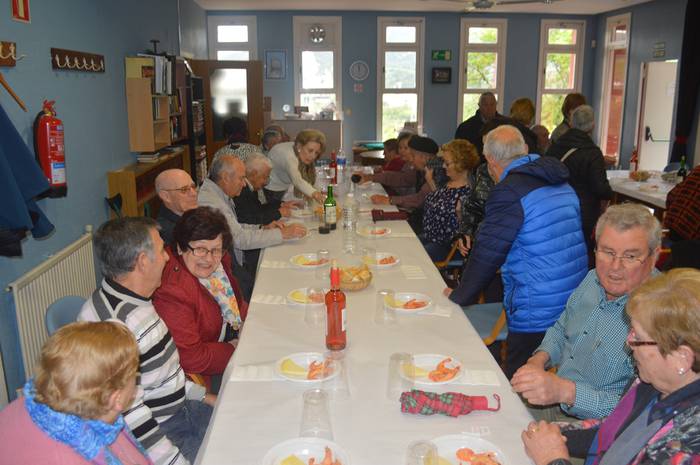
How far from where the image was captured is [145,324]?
6.21 ft

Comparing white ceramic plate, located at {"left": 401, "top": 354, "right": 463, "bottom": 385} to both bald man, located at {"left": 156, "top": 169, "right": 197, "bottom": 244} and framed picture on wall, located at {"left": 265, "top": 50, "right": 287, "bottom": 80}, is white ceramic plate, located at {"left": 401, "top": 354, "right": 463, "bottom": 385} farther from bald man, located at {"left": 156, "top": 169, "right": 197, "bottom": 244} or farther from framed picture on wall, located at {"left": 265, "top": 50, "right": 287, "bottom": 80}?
framed picture on wall, located at {"left": 265, "top": 50, "right": 287, "bottom": 80}

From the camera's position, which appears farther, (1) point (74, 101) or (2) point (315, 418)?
(1) point (74, 101)

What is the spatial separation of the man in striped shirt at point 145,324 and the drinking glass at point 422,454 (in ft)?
2.75

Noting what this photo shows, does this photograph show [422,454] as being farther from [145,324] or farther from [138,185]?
[138,185]

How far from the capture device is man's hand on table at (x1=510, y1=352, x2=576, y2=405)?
1.83 metres

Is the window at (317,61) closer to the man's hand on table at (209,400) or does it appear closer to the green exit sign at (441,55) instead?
the green exit sign at (441,55)

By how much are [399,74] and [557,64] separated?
3052mm

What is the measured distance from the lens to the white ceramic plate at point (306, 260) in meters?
3.23

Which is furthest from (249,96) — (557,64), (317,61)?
(557,64)

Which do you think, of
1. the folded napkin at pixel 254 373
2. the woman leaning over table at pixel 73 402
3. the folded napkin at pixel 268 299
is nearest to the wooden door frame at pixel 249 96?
the folded napkin at pixel 268 299

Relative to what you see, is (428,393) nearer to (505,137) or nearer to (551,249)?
(551,249)

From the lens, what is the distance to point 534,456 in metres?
1.50

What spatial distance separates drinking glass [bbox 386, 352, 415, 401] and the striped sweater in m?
0.72

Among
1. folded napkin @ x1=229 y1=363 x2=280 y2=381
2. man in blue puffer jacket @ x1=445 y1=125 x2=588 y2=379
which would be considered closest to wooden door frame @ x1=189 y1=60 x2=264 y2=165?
man in blue puffer jacket @ x1=445 y1=125 x2=588 y2=379
